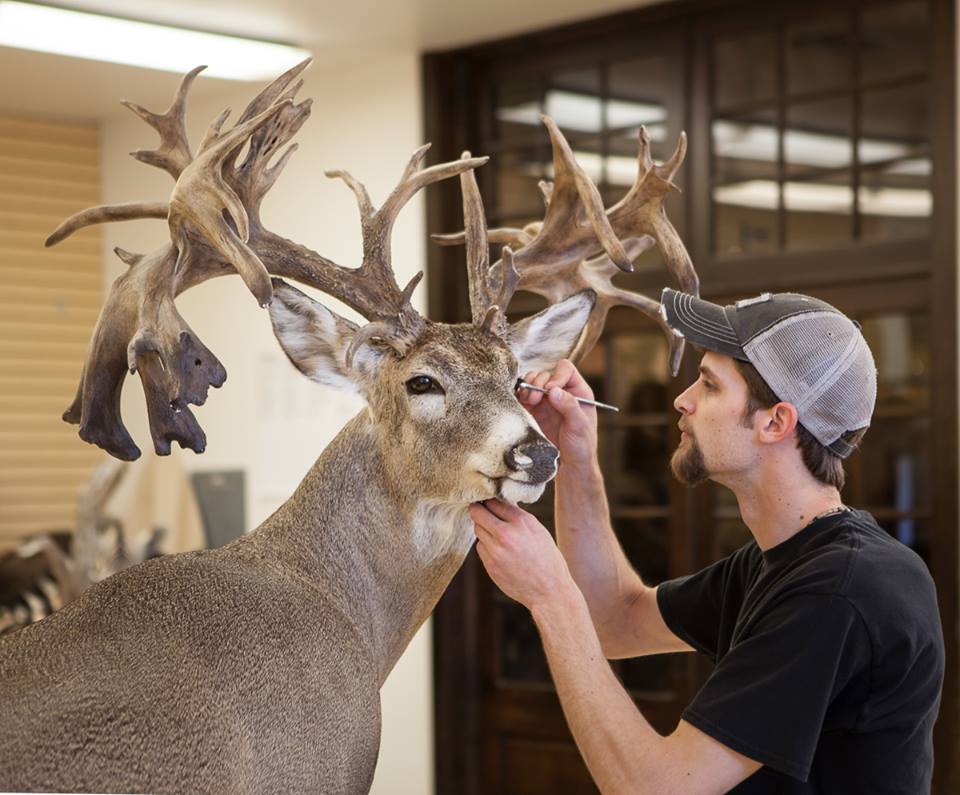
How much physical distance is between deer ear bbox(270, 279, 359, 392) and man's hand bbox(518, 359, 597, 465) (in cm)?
29

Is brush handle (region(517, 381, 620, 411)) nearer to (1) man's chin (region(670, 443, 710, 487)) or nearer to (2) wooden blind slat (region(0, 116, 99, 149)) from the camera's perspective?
(1) man's chin (region(670, 443, 710, 487))

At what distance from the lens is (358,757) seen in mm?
1634

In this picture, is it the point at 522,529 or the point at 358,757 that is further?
the point at 522,529

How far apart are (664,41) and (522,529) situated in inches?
138

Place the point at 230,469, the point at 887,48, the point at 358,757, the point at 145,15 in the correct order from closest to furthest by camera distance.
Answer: the point at 358,757 → the point at 887,48 → the point at 145,15 → the point at 230,469

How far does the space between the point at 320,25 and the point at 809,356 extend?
3.56 m

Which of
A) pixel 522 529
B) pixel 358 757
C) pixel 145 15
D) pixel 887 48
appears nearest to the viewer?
pixel 358 757

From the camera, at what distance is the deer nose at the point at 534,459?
A: 1636 millimetres

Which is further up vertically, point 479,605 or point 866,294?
point 866,294

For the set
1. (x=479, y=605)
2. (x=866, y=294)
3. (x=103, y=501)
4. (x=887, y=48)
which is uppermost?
(x=887, y=48)

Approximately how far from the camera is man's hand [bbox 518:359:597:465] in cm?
202

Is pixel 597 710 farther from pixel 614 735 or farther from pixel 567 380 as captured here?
pixel 567 380

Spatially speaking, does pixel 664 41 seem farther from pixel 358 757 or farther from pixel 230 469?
pixel 358 757

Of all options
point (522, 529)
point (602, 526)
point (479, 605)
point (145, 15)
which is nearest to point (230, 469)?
point (479, 605)
